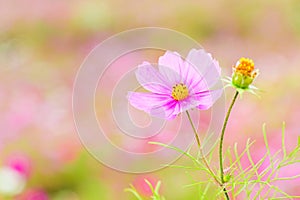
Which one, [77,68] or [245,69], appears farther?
[77,68]

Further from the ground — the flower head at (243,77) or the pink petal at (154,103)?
the flower head at (243,77)

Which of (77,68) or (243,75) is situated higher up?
(77,68)

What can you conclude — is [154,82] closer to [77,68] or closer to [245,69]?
[245,69]

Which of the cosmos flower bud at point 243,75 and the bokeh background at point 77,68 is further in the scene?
the bokeh background at point 77,68

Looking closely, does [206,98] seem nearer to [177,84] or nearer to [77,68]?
[177,84]

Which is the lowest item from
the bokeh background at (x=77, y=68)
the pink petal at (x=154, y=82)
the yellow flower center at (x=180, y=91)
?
the yellow flower center at (x=180, y=91)

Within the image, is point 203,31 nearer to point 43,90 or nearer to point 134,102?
point 43,90

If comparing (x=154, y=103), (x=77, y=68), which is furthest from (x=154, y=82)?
(x=77, y=68)
